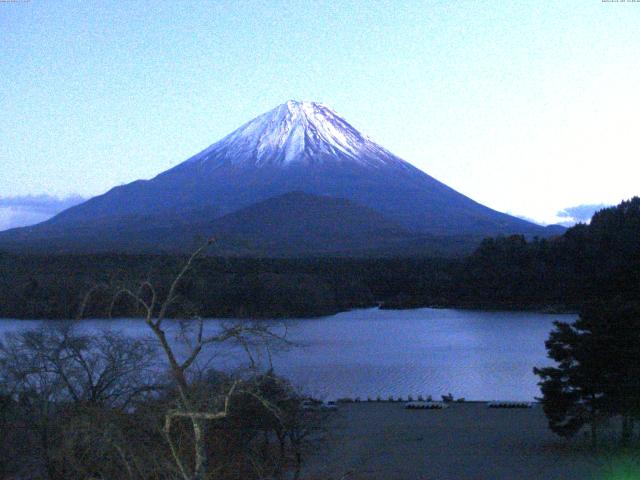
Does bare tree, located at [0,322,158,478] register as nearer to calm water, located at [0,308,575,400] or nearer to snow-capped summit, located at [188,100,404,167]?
calm water, located at [0,308,575,400]

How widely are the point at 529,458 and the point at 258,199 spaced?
5080 centimetres

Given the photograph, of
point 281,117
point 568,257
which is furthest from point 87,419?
point 281,117

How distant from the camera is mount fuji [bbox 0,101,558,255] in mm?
54125

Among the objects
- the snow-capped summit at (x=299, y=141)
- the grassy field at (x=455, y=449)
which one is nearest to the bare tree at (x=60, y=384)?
the grassy field at (x=455, y=449)

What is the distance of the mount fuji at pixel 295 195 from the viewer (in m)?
54.1

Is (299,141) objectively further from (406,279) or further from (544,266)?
(544,266)

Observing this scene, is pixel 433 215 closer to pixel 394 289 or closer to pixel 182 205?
pixel 182 205

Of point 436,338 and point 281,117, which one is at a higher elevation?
point 281,117

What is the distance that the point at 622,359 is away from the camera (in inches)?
357

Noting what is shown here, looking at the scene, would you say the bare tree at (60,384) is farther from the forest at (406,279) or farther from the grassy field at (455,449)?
the forest at (406,279)

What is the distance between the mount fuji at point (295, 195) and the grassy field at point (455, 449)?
39.2 metres

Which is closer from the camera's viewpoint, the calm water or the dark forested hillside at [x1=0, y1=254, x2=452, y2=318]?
the calm water

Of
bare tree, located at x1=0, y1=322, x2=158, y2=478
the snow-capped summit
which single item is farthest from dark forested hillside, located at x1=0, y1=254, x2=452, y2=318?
the snow-capped summit

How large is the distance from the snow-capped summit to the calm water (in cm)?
3511
